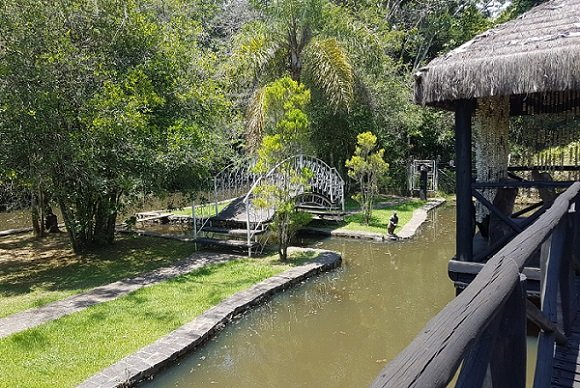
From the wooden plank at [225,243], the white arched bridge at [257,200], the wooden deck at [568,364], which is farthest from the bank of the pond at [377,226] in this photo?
the wooden deck at [568,364]

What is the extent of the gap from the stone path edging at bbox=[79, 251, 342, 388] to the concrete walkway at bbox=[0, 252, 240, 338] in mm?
1504

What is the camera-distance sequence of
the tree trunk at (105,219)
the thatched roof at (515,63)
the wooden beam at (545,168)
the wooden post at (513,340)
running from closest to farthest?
the wooden post at (513,340) < the thatched roof at (515,63) < the wooden beam at (545,168) < the tree trunk at (105,219)

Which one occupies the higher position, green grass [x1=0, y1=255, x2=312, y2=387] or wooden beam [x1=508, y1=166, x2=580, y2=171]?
wooden beam [x1=508, y1=166, x2=580, y2=171]

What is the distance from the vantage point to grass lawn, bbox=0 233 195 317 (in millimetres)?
6553

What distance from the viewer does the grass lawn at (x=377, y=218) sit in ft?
35.8

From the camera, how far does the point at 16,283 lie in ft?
23.4

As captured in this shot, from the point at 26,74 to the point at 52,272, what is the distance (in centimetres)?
319

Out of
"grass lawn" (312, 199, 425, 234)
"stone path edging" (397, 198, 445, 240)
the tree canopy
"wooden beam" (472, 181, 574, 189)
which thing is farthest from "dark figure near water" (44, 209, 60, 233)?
"wooden beam" (472, 181, 574, 189)

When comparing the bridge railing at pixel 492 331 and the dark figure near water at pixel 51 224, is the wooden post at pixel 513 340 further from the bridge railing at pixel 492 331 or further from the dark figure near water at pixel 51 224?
the dark figure near water at pixel 51 224

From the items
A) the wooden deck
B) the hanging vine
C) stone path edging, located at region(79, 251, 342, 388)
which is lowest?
stone path edging, located at region(79, 251, 342, 388)

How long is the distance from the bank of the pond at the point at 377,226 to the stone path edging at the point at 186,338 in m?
2.97

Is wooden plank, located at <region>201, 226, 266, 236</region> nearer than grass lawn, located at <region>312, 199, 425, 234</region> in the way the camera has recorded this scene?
Yes

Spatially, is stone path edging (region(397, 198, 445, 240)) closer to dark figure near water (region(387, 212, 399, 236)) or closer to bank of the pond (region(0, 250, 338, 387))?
dark figure near water (region(387, 212, 399, 236))

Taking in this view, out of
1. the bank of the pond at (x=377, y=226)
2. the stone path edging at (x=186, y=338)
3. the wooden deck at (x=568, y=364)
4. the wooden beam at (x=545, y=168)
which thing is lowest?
the stone path edging at (x=186, y=338)
